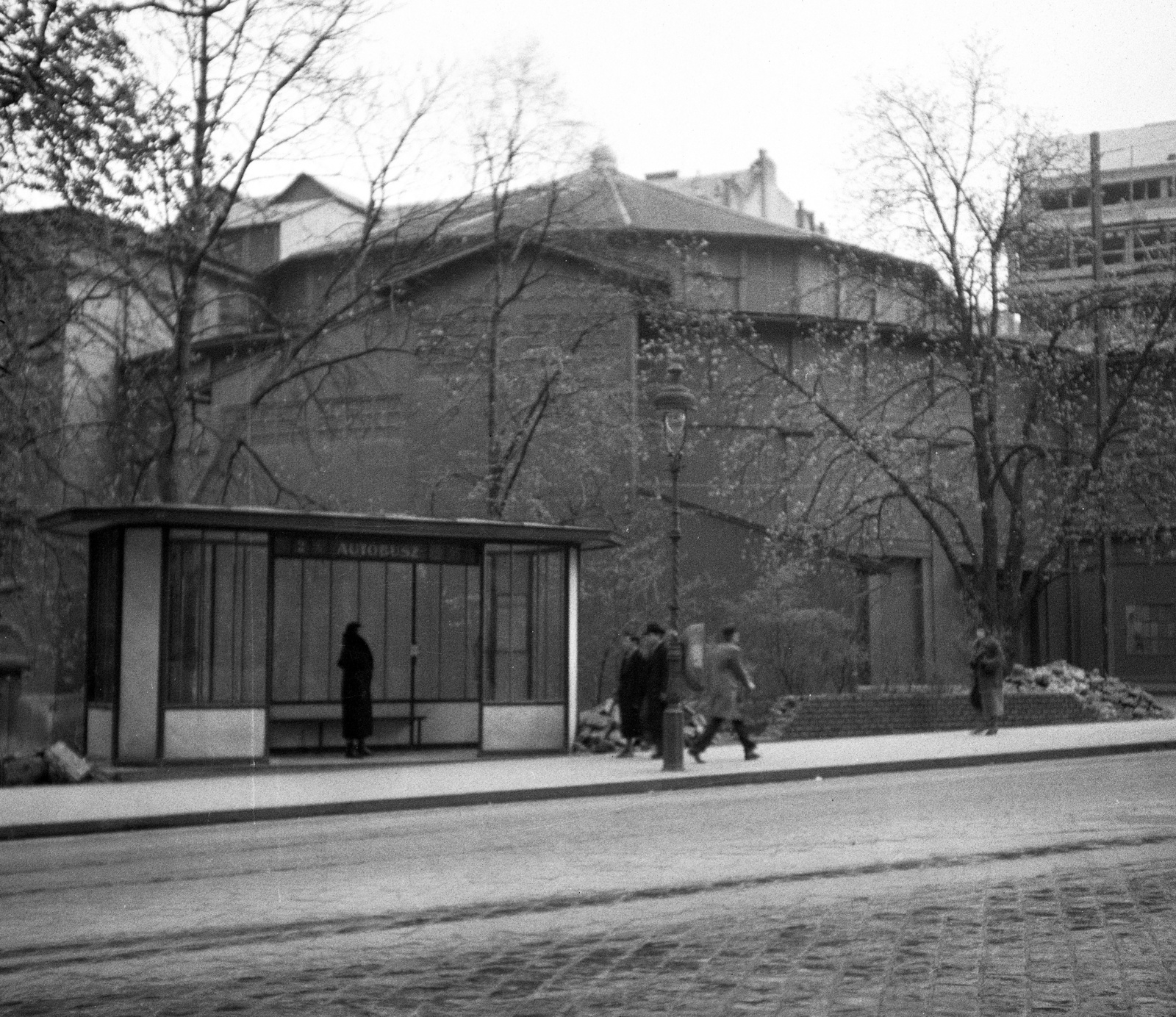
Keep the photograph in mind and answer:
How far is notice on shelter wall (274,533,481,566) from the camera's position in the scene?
2208 centimetres

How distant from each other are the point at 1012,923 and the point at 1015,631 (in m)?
27.8

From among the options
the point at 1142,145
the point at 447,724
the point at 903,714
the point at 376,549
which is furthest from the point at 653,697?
the point at 1142,145

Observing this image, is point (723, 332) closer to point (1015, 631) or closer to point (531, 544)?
point (1015, 631)

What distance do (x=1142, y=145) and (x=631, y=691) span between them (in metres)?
79.4

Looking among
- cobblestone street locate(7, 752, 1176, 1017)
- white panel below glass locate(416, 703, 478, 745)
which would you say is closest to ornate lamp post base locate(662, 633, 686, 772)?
white panel below glass locate(416, 703, 478, 745)

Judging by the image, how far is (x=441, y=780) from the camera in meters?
20.4

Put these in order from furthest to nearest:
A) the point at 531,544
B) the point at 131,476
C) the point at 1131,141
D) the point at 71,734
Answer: the point at 1131,141 < the point at 131,476 < the point at 71,734 < the point at 531,544

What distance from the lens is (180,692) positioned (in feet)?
69.6

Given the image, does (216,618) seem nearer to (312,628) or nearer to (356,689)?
(356,689)

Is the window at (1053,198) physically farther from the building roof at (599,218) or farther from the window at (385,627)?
the window at (385,627)

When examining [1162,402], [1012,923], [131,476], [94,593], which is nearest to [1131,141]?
A: [1162,402]

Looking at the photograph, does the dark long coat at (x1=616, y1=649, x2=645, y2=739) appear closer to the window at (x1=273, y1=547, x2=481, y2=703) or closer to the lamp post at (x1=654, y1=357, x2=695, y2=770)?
the lamp post at (x1=654, y1=357, x2=695, y2=770)

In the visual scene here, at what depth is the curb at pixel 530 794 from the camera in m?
15.8

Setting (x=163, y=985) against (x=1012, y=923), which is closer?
(x=163, y=985)
